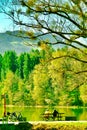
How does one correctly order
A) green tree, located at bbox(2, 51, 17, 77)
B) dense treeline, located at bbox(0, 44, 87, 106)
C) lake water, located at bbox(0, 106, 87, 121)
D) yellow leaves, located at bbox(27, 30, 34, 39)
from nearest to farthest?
yellow leaves, located at bbox(27, 30, 34, 39) < dense treeline, located at bbox(0, 44, 87, 106) < lake water, located at bbox(0, 106, 87, 121) < green tree, located at bbox(2, 51, 17, 77)

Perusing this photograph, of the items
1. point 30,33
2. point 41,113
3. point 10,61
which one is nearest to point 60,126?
point 30,33

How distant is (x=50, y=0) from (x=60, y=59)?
144 inches

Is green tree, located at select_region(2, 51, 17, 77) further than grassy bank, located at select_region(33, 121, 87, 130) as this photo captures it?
Yes

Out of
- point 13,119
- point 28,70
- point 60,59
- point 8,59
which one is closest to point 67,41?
point 60,59

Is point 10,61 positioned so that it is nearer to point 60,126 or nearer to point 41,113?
point 41,113

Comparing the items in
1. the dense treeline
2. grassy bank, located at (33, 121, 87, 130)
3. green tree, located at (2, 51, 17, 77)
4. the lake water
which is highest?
green tree, located at (2, 51, 17, 77)

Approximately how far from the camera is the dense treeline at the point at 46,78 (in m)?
23.2

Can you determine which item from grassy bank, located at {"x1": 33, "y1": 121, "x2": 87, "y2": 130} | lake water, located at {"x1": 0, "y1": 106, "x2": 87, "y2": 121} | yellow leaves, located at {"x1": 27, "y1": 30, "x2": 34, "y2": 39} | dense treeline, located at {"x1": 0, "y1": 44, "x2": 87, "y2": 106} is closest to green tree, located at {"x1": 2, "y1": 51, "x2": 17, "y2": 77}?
dense treeline, located at {"x1": 0, "y1": 44, "x2": 87, "y2": 106}

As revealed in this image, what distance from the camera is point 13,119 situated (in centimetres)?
3106

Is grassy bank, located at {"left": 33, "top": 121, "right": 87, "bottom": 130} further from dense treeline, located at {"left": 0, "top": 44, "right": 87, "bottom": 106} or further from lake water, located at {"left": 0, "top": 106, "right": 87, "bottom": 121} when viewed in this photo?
lake water, located at {"left": 0, "top": 106, "right": 87, "bottom": 121}

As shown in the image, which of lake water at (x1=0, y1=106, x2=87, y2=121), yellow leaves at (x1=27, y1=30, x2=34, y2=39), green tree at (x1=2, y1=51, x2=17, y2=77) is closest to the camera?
yellow leaves at (x1=27, y1=30, x2=34, y2=39)

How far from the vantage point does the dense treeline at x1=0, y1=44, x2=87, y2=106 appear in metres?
23.2

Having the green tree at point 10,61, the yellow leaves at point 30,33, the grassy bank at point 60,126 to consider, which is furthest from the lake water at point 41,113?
the green tree at point 10,61

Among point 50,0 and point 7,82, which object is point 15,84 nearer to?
point 7,82
